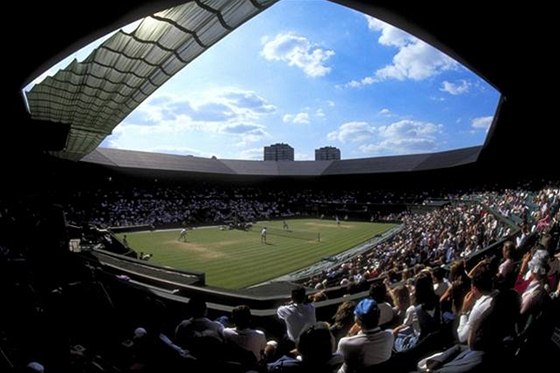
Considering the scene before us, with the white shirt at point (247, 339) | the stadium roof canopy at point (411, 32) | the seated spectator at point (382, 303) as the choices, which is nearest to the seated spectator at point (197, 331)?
the white shirt at point (247, 339)

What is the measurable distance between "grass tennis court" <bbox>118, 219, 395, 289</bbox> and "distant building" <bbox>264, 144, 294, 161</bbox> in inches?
4653

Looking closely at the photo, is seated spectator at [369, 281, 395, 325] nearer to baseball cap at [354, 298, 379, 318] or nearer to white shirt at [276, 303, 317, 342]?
white shirt at [276, 303, 317, 342]

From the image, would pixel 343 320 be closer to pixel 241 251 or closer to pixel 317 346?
pixel 317 346

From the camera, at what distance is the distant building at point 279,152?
154 meters

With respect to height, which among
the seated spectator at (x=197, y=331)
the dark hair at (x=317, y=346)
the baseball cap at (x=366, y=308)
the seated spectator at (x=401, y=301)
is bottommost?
the seated spectator at (x=401, y=301)

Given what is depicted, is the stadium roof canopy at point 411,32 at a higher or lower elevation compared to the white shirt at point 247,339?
higher

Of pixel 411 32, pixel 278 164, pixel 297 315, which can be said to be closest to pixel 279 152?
pixel 278 164

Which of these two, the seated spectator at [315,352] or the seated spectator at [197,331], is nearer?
the seated spectator at [315,352]

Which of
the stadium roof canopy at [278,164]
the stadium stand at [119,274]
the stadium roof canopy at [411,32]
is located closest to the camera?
the stadium stand at [119,274]

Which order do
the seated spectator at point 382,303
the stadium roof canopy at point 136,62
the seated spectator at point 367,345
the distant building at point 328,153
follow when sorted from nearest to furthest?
the seated spectator at point 367,345 → the seated spectator at point 382,303 → the stadium roof canopy at point 136,62 → the distant building at point 328,153

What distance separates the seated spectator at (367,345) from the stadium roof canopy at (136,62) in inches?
360

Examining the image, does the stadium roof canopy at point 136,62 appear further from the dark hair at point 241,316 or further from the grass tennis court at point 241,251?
the grass tennis court at point 241,251

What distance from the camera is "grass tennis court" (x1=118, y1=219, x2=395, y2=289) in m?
18.2

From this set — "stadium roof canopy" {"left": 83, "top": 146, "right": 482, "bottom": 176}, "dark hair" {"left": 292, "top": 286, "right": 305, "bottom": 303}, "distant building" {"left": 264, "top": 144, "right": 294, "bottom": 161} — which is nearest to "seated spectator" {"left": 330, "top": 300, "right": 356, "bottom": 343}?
"dark hair" {"left": 292, "top": 286, "right": 305, "bottom": 303}
